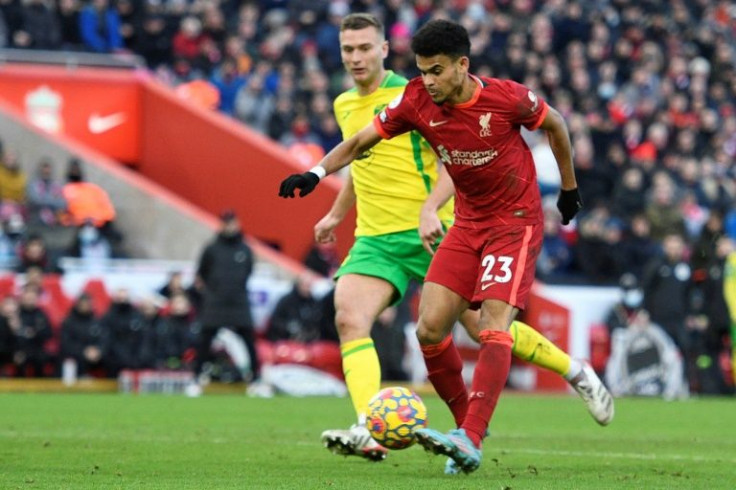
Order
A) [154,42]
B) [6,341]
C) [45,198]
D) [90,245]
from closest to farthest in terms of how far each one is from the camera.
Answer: [6,341]
[90,245]
[45,198]
[154,42]

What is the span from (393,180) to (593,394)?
5.60 ft

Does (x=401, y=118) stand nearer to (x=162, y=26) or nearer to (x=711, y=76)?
(x=162, y=26)

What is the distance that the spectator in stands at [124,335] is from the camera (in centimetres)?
1986

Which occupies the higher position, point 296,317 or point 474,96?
point 474,96

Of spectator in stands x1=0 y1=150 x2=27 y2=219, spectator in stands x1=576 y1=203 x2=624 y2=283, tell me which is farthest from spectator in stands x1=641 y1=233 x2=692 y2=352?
spectator in stands x1=0 y1=150 x2=27 y2=219

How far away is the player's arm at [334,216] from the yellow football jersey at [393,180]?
0.29 feet

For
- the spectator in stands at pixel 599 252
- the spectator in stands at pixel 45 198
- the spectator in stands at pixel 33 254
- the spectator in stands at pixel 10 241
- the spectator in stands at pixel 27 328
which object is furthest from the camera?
the spectator in stands at pixel 599 252

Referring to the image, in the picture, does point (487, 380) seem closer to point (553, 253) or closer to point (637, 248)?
point (553, 253)

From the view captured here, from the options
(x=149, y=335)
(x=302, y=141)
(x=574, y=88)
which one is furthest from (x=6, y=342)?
(x=574, y=88)

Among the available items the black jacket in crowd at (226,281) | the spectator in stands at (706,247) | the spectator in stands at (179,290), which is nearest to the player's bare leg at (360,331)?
the black jacket in crowd at (226,281)

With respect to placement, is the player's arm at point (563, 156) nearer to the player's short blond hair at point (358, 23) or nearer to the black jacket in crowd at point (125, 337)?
the player's short blond hair at point (358, 23)

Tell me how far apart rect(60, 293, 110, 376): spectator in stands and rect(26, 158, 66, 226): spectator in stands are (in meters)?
2.40

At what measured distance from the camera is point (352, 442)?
9086 millimetres

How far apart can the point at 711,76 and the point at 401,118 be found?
78.2 feet
